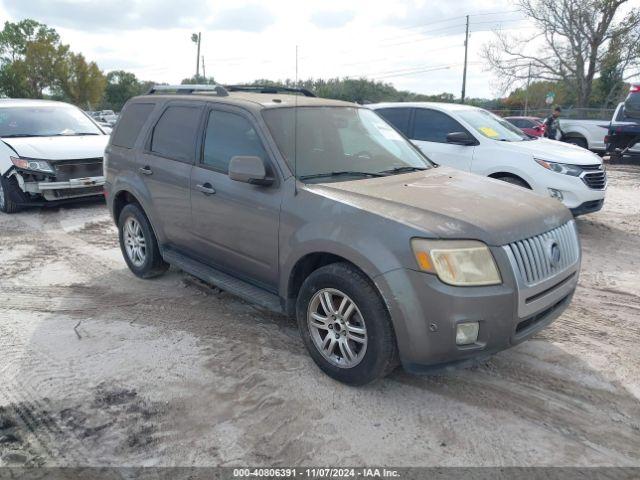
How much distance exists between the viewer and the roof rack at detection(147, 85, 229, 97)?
453cm

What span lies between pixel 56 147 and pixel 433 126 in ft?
20.0

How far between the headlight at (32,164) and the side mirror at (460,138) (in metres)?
6.20

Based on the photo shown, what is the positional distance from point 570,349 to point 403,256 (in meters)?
1.89

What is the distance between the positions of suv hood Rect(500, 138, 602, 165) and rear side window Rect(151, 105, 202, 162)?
458 centimetres

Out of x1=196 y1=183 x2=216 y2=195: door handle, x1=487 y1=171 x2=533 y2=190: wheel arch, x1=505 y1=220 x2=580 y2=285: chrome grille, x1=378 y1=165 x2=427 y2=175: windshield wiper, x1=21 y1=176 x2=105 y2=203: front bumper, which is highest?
x1=378 y1=165 x2=427 y2=175: windshield wiper

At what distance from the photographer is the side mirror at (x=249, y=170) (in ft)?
11.6

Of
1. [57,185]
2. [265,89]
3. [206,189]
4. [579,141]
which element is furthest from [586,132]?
[206,189]

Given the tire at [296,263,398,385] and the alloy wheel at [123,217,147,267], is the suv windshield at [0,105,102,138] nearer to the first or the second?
the alloy wheel at [123,217,147,267]

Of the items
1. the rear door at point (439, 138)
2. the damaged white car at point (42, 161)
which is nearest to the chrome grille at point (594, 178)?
the rear door at point (439, 138)

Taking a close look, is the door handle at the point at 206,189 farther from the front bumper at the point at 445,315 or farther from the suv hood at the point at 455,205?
the front bumper at the point at 445,315

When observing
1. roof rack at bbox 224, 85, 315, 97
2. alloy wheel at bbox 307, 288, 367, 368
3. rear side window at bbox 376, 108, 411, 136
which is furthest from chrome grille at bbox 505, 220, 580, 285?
rear side window at bbox 376, 108, 411, 136

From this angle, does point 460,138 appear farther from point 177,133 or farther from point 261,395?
point 261,395

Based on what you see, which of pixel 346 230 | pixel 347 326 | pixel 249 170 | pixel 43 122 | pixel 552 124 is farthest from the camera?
pixel 552 124

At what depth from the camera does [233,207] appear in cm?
392
